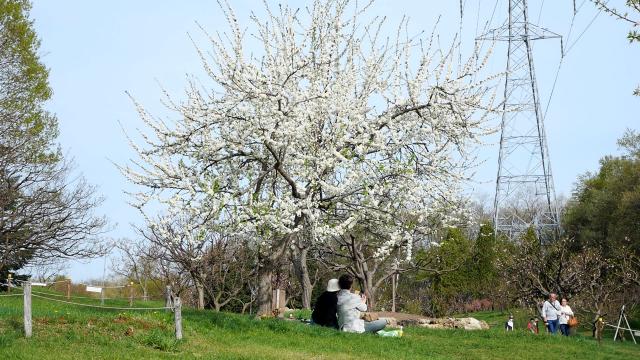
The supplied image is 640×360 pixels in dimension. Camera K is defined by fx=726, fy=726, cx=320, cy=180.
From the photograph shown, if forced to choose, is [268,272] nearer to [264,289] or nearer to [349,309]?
[264,289]

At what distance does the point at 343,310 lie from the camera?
13.3m

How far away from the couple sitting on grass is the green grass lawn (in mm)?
516

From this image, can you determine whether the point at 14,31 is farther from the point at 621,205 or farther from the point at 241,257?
the point at 621,205

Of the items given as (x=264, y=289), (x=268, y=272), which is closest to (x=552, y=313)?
(x=264, y=289)

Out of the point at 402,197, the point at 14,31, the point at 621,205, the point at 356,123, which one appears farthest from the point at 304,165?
the point at 621,205

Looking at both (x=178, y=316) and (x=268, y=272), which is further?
(x=268, y=272)

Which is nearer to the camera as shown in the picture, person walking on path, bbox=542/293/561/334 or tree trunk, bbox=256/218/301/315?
tree trunk, bbox=256/218/301/315

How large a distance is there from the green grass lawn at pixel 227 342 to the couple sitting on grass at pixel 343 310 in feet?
1.69

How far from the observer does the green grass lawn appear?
9.57 meters

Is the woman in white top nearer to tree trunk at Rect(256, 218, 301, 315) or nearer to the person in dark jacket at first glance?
the person in dark jacket

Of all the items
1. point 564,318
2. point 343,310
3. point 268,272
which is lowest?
point 564,318

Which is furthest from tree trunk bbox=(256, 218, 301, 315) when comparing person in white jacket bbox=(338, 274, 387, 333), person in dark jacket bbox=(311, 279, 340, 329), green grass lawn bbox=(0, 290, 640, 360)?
person in white jacket bbox=(338, 274, 387, 333)

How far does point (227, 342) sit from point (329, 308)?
116 inches

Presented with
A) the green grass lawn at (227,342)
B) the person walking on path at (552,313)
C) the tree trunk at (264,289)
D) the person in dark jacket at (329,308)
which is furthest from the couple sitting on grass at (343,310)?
the person walking on path at (552,313)
